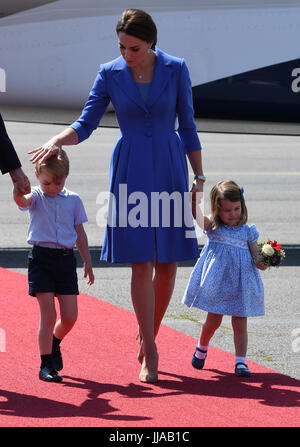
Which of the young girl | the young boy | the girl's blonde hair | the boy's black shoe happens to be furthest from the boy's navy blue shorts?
the girl's blonde hair

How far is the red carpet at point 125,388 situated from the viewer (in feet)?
13.5

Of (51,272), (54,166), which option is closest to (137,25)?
(54,166)

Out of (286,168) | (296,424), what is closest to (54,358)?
(296,424)

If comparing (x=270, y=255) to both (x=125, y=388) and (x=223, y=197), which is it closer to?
(x=223, y=197)

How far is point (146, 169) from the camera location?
187 inches

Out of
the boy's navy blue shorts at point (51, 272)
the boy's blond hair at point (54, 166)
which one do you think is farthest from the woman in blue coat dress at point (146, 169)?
the boy's navy blue shorts at point (51, 272)

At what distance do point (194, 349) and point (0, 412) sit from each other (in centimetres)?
154

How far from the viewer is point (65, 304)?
4824 millimetres

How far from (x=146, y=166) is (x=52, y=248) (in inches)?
24.8

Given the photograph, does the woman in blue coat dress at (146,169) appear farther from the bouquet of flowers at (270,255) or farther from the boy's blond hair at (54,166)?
the bouquet of flowers at (270,255)

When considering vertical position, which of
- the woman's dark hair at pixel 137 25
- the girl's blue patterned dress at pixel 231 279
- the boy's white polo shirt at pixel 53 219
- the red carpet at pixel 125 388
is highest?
the woman's dark hair at pixel 137 25

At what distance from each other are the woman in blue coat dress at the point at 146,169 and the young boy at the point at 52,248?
17 centimetres

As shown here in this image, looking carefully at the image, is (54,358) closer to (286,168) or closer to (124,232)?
(124,232)

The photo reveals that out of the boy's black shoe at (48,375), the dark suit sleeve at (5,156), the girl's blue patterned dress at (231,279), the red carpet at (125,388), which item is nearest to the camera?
the red carpet at (125,388)
